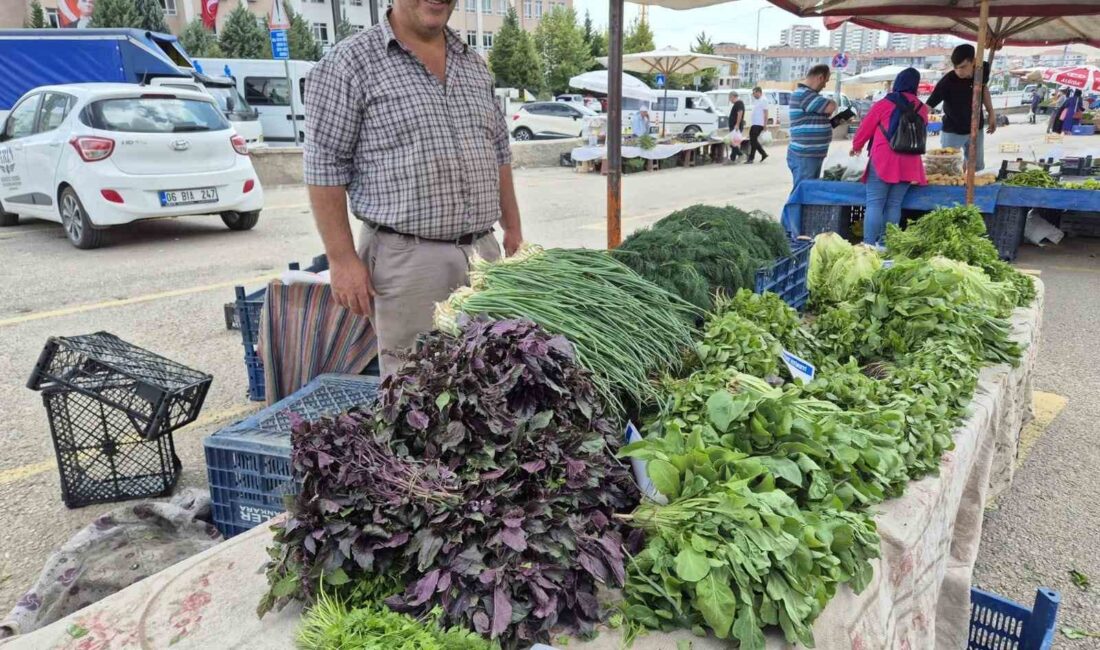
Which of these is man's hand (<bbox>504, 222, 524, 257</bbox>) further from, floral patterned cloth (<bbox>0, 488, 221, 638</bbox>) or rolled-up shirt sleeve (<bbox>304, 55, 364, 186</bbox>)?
floral patterned cloth (<bbox>0, 488, 221, 638</bbox>)

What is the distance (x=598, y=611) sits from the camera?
1613 millimetres

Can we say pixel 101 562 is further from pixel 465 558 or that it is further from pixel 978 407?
pixel 978 407

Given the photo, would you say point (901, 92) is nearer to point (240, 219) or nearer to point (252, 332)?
point (252, 332)

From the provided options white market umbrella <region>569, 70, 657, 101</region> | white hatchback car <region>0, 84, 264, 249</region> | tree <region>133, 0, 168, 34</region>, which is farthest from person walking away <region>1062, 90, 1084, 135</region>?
tree <region>133, 0, 168, 34</region>

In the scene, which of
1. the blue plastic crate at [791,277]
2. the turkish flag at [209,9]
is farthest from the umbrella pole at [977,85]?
the turkish flag at [209,9]

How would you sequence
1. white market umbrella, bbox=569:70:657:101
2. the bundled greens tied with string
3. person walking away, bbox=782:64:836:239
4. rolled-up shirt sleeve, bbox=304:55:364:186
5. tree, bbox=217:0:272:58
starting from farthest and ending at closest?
tree, bbox=217:0:272:58
white market umbrella, bbox=569:70:657:101
person walking away, bbox=782:64:836:239
rolled-up shirt sleeve, bbox=304:55:364:186
the bundled greens tied with string

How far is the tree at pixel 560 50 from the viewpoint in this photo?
48500 millimetres

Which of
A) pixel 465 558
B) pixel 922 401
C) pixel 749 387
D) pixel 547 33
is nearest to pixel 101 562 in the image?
pixel 465 558

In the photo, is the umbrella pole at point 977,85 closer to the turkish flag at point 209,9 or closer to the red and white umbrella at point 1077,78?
the red and white umbrella at point 1077,78

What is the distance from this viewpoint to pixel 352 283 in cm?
270

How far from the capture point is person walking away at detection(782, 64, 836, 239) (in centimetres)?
767

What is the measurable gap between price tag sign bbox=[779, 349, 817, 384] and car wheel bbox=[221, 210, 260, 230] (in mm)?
8660

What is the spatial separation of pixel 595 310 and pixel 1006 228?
728 centimetres

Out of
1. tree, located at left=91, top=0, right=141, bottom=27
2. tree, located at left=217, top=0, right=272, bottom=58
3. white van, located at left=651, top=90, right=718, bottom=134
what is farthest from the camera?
tree, located at left=217, top=0, right=272, bottom=58
